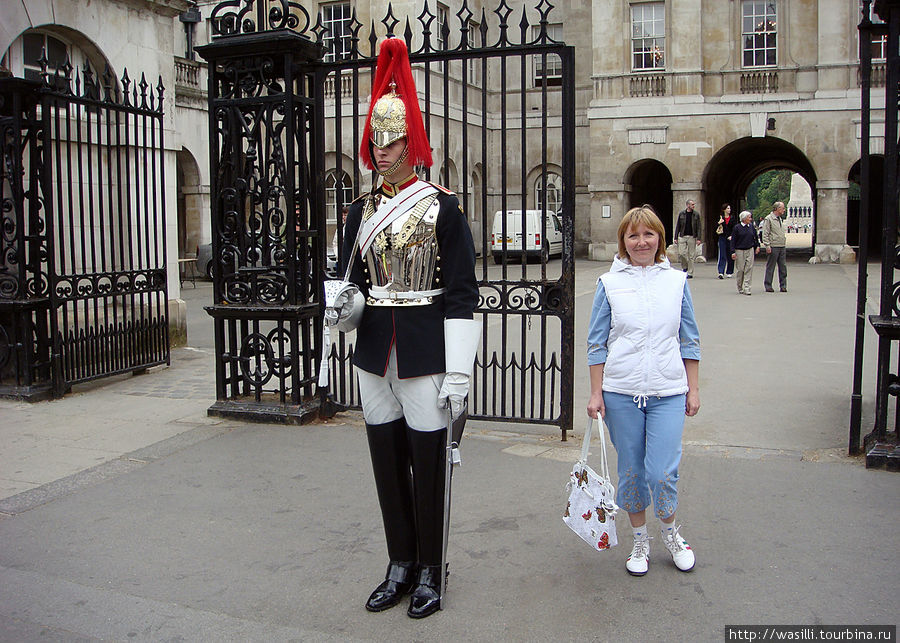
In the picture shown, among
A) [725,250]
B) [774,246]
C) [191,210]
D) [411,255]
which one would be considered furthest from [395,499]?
[191,210]

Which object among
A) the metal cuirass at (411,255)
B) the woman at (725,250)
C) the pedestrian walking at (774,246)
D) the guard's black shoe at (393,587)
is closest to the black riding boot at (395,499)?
the guard's black shoe at (393,587)

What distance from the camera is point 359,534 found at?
484cm

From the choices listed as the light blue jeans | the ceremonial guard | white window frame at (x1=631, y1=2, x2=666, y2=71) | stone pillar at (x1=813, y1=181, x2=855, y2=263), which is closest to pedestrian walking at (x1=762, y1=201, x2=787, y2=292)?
stone pillar at (x1=813, y1=181, x2=855, y2=263)

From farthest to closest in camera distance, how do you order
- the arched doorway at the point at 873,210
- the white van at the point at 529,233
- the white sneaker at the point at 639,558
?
the arched doorway at the point at 873,210, the white van at the point at 529,233, the white sneaker at the point at 639,558

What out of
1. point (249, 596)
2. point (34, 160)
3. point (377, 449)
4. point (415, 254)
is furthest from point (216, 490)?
point (34, 160)

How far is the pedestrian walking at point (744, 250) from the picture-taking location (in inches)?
701

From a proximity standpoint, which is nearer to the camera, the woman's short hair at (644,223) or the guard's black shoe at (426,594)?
the guard's black shoe at (426,594)

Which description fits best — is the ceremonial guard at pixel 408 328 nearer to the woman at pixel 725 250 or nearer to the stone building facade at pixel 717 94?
the woman at pixel 725 250

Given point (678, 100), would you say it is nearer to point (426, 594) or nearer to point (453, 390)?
point (453, 390)

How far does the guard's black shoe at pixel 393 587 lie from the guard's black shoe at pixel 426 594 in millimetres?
55

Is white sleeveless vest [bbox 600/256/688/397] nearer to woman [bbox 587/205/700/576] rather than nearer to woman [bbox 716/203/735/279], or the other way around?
woman [bbox 587/205/700/576]

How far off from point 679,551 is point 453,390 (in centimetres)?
146

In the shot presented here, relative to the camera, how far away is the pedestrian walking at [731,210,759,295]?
17797mm

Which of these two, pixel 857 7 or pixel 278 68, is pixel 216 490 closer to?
pixel 278 68
